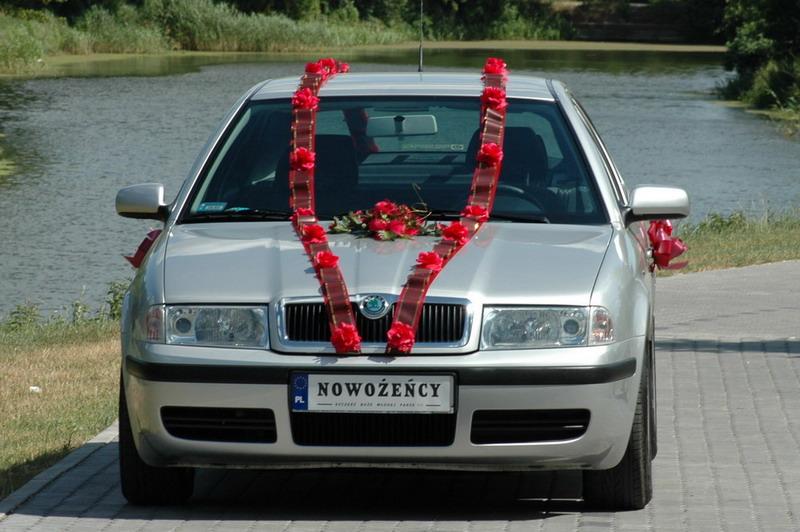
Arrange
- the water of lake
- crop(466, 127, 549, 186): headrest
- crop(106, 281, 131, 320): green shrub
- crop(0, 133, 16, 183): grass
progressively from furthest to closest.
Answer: crop(0, 133, 16, 183): grass → the water of lake → crop(106, 281, 131, 320): green shrub → crop(466, 127, 549, 186): headrest

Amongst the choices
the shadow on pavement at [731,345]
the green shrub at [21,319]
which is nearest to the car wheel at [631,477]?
the shadow on pavement at [731,345]

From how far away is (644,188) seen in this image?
6.61 metres

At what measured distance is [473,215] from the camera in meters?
6.40

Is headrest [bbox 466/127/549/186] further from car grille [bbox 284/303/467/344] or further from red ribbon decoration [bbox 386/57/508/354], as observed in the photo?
car grille [bbox 284/303/467/344]

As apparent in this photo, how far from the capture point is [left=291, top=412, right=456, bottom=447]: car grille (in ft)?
18.1

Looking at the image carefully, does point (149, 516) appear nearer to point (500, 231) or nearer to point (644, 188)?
point (500, 231)

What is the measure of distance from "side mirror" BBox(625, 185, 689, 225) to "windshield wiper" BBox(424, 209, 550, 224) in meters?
0.34

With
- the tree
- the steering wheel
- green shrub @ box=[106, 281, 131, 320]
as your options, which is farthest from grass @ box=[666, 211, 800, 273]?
the tree

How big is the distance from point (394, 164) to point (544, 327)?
1775 mm

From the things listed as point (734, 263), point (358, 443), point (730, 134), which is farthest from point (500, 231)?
point (730, 134)

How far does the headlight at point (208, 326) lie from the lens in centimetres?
555

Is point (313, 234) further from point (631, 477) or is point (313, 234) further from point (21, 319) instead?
point (21, 319)

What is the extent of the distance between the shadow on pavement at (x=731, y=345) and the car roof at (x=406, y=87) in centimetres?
332

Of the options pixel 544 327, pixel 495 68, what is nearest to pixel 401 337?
pixel 544 327
